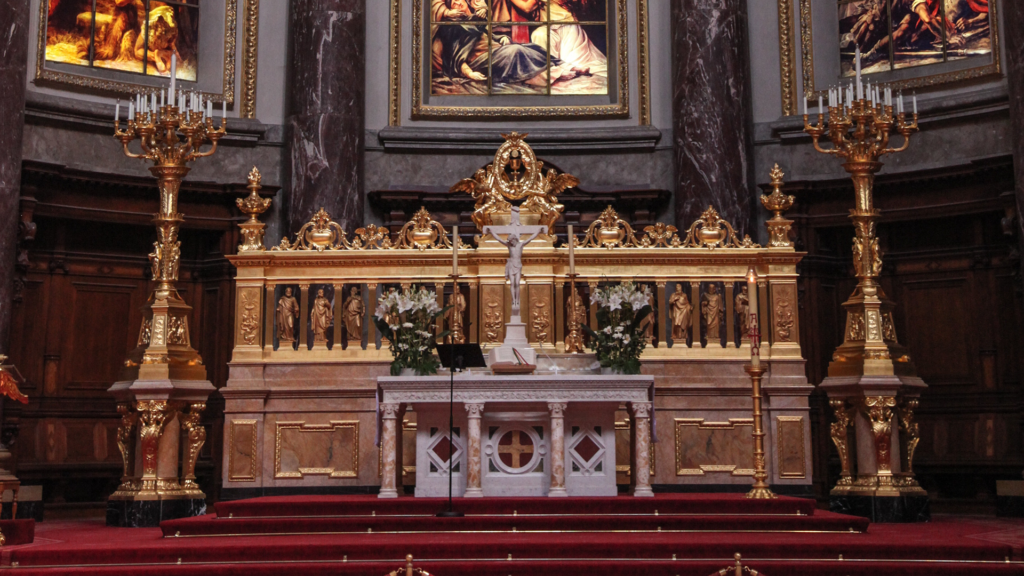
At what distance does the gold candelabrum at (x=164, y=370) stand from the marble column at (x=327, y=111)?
4.22 meters

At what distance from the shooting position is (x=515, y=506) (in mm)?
8445

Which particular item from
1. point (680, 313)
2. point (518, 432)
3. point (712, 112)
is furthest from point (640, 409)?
point (712, 112)

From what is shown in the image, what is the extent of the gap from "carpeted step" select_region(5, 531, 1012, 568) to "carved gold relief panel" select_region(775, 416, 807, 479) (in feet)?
8.39

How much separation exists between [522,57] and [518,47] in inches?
6.5

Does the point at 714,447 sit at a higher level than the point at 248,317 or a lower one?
lower

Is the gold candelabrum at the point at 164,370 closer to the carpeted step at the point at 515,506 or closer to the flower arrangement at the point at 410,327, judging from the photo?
the carpeted step at the point at 515,506

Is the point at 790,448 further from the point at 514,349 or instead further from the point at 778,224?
the point at 514,349

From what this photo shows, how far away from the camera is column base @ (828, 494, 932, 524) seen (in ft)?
33.0

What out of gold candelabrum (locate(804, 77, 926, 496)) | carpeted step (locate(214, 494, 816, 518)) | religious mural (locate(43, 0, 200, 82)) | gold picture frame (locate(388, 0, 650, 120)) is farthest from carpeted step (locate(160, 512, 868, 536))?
religious mural (locate(43, 0, 200, 82))

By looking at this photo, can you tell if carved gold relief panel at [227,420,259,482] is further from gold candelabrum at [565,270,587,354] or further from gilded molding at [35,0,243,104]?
gilded molding at [35,0,243,104]

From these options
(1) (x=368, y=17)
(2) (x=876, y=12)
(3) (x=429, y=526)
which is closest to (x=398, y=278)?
(3) (x=429, y=526)

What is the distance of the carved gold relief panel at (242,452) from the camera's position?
10234 millimetres

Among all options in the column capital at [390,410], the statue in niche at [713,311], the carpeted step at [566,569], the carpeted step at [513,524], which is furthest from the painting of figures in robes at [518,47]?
the carpeted step at [566,569]

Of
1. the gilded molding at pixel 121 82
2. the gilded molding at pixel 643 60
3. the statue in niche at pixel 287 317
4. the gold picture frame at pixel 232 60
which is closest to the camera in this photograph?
the statue in niche at pixel 287 317
